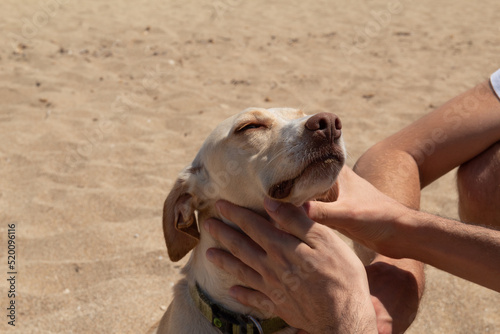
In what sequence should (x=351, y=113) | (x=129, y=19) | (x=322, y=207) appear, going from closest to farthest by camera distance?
1. (x=322, y=207)
2. (x=351, y=113)
3. (x=129, y=19)

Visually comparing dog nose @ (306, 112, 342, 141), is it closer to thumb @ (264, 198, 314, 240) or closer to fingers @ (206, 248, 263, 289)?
thumb @ (264, 198, 314, 240)

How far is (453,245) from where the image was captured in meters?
2.38

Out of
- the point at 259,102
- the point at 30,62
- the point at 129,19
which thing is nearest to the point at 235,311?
the point at 259,102

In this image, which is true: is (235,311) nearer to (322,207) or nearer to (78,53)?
(322,207)

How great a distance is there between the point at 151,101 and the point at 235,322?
4.29 metres

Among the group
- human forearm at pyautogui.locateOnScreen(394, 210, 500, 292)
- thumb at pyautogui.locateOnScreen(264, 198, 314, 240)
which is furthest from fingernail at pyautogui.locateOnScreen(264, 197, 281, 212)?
human forearm at pyautogui.locateOnScreen(394, 210, 500, 292)

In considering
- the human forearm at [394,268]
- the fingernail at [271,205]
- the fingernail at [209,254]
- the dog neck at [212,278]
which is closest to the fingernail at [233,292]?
the dog neck at [212,278]

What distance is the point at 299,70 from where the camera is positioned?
24.0 ft

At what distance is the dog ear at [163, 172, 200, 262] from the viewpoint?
2.47 m

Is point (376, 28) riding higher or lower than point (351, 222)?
lower

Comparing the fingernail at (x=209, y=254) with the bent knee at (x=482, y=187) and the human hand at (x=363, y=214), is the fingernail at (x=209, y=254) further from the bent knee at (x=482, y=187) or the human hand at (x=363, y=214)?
the bent knee at (x=482, y=187)

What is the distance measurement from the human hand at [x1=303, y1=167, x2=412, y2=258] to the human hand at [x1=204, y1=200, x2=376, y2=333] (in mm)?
142

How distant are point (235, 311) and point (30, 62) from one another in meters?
5.89

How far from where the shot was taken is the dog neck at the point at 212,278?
7.89 ft
